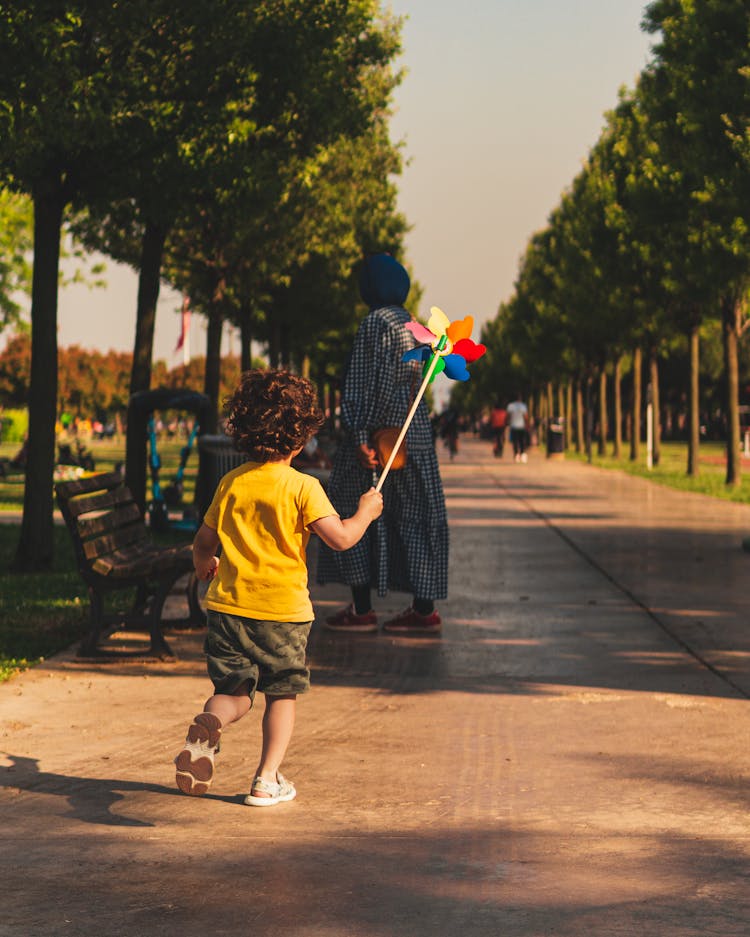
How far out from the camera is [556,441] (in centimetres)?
4644

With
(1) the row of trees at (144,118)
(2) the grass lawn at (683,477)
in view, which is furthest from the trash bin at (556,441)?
(1) the row of trees at (144,118)

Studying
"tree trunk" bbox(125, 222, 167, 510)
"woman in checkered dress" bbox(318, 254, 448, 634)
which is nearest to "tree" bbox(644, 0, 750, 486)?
"tree trunk" bbox(125, 222, 167, 510)

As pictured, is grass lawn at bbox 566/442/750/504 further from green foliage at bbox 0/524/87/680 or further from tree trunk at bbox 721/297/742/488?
green foliage at bbox 0/524/87/680

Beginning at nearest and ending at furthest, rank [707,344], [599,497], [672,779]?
[672,779] < [599,497] < [707,344]

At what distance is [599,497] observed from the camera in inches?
938

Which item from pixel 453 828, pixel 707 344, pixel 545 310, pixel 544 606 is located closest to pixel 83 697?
pixel 453 828

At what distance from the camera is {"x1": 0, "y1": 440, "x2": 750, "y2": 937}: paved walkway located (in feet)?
13.4

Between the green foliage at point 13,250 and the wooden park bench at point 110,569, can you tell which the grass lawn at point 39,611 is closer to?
the wooden park bench at point 110,569

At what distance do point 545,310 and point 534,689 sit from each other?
47.2 meters

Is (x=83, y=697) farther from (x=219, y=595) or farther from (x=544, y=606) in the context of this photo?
(x=544, y=606)

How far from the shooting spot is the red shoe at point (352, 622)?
9295 mm

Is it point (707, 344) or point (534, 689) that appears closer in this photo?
point (534, 689)

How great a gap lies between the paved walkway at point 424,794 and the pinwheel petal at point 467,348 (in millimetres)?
1554

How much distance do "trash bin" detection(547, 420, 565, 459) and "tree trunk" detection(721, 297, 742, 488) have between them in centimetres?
1898
